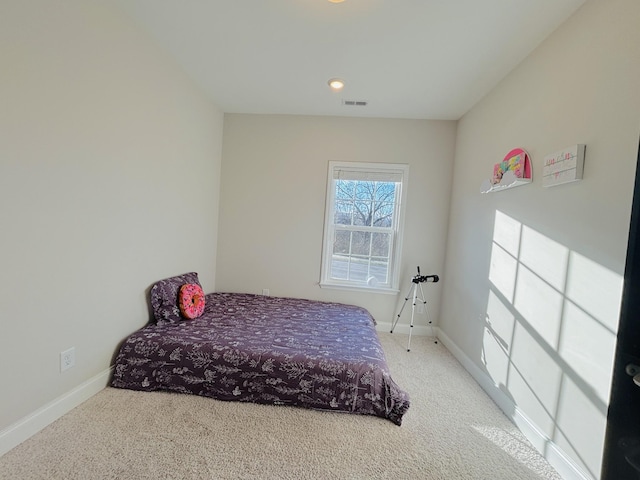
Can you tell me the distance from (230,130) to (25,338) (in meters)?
2.90

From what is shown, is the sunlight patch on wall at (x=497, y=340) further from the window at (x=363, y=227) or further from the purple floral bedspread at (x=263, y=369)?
the window at (x=363, y=227)

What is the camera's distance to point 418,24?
6.06ft

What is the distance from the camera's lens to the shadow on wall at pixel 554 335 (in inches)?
51.6

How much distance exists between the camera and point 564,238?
5.19ft

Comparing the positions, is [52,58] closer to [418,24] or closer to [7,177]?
[7,177]

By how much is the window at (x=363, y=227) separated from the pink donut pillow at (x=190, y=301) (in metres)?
1.49

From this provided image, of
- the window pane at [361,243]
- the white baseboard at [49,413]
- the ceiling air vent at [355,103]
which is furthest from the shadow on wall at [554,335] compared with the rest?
the white baseboard at [49,413]

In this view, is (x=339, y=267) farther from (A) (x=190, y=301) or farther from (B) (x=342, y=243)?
(A) (x=190, y=301)

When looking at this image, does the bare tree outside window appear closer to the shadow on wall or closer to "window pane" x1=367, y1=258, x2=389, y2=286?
"window pane" x1=367, y1=258, x2=389, y2=286

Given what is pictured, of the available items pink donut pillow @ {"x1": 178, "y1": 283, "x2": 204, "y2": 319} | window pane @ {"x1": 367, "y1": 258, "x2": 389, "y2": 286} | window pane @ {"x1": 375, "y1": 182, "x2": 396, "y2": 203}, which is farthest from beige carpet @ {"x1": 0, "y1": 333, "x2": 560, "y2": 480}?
window pane @ {"x1": 375, "y1": 182, "x2": 396, "y2": 203}

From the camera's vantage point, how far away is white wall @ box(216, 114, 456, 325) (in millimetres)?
3367

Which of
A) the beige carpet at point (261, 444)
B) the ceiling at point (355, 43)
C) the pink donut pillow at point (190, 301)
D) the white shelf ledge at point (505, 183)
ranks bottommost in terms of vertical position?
the beige carpet at point (261, 444)

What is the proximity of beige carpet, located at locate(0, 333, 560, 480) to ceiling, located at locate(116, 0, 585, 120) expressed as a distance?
270 cm

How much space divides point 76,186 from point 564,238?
296cm
